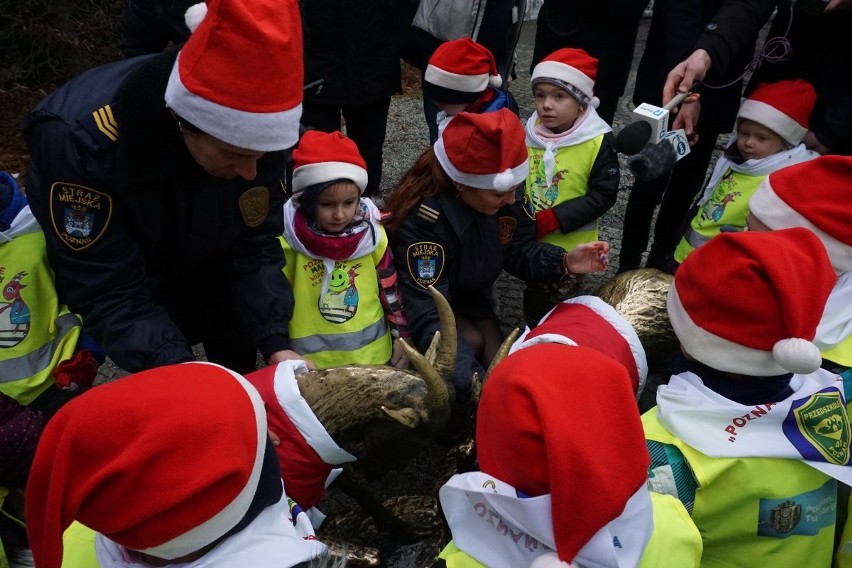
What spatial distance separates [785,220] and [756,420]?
3.17 ft

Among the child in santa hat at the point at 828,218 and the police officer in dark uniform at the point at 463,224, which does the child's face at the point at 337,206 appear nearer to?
the police officer in dark uniform at the point at 463,224

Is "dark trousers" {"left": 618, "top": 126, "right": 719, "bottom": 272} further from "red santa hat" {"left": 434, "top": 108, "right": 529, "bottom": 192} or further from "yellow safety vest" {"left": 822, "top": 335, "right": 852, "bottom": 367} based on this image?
"yellow safety vest" {"left": 822, "top": 335, "right": 852, "bottom": 367}

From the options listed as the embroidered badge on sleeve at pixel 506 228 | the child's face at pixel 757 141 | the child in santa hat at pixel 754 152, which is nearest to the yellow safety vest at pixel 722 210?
the child in santa hat at pixel 754 152

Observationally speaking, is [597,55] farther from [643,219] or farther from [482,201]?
[482,201]

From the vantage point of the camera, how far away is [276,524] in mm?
1526

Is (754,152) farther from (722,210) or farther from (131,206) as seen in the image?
(131,206)

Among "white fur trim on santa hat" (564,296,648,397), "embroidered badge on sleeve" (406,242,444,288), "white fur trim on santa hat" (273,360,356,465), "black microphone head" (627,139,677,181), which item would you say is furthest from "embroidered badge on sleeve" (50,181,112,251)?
"black microphone head" (627,139,677,181)

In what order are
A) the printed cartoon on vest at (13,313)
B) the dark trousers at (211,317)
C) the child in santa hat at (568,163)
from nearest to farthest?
the printed cartoon on vest at (13,313), the dark trousers at (211,317), the child in santa hat at (568,163)

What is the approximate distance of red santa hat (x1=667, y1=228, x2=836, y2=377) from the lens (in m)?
1.68

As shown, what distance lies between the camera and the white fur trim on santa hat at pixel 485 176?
8.84ft

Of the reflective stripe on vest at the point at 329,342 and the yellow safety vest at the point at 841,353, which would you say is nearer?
the yellow safety vest at the point at 841,353

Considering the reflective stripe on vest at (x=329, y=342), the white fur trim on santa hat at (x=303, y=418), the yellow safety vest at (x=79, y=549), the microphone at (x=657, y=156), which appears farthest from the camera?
the microphone at (x=657, y=156)

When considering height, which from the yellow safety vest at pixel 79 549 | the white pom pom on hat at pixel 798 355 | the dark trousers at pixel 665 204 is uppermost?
the white pom pom on hat at pixel 798 355

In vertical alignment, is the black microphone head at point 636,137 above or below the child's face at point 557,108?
above
